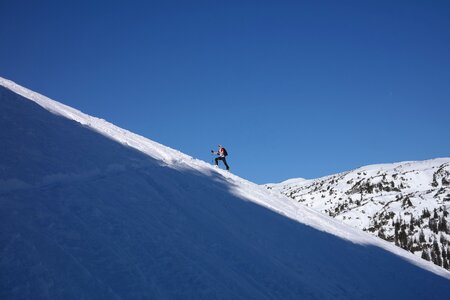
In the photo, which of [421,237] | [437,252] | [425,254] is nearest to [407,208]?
[421,237]

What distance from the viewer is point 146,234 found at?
33.9 feet

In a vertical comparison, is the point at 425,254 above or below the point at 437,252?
below

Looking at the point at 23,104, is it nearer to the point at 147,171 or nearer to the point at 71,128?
the point at 71,128

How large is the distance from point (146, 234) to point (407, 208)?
490 feet

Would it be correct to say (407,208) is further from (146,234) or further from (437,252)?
(146,234)

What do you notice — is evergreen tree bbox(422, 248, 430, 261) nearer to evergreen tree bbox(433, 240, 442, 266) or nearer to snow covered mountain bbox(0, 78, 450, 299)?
evergreen tree bbox(433, 240, 442, 266)

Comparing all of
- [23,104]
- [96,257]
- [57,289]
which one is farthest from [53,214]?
[23,104]

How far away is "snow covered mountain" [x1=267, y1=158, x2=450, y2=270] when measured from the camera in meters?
118

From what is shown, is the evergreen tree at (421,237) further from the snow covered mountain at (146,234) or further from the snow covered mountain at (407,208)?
the snow covered mountain at (146,234)

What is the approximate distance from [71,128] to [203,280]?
35.6ft

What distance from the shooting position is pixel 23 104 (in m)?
17.2

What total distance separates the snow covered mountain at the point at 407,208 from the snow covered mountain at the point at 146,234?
6485 centimetres

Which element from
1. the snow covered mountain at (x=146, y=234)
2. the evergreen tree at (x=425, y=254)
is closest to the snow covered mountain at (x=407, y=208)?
the evergreen tree at (x=425, y=254)

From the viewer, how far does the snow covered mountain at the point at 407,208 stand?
386ft
